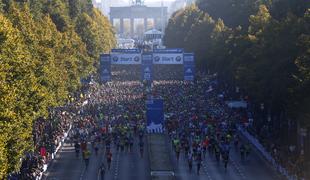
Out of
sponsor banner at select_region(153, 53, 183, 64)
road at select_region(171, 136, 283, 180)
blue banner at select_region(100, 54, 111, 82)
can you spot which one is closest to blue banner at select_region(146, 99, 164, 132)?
road at select_region(171, 136, 283, 180)

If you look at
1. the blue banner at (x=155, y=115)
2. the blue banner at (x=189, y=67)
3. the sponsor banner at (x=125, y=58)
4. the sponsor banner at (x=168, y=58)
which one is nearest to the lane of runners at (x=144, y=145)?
the blue banner at (x=155, y=115)

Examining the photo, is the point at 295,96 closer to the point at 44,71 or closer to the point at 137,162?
the point at 137,162

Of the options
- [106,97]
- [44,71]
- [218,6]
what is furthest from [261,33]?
[218,6]

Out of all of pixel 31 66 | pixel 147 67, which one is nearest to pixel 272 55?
pixel 31 66

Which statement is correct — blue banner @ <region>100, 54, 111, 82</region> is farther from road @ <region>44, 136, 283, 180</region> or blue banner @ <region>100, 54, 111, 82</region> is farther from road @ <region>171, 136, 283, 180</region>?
road @ <region>171, 136, 283, 180</region>

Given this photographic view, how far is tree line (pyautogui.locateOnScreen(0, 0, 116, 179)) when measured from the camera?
36719 millimetres

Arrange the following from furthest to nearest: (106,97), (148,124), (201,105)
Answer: (106,97), (201,105), (148,124)

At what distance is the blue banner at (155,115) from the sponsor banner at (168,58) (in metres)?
38.1

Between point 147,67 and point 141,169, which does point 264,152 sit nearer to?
point 141,169

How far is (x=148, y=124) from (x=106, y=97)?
76.2ft

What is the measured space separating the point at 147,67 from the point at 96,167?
46.4 metres

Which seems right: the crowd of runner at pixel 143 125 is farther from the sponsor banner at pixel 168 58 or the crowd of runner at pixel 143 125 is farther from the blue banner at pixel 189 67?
the sponsor banner at pixel 168 58

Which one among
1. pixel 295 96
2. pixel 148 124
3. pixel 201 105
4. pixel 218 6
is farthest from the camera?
pixel 218 6

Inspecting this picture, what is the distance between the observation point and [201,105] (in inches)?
2849
